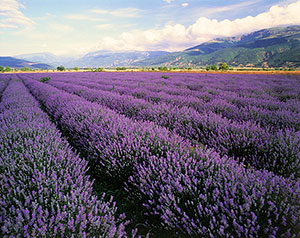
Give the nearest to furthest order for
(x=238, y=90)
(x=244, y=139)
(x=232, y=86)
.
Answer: (x=244, y=139) < (x=238, y=90) < (x=232, y=86)

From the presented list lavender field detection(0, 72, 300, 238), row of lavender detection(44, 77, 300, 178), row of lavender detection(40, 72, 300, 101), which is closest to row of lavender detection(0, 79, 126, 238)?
lavender field detection(0, 72, 300, 238)

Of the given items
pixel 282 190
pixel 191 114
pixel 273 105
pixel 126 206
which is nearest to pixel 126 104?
pixel 191 114

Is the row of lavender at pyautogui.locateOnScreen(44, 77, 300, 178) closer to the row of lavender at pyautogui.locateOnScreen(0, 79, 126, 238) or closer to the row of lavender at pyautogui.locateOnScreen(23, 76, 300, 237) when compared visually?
the row of lavender at pyautogui.locateOnScreen(23, 76, 300, 237)

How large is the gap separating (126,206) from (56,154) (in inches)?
37.4

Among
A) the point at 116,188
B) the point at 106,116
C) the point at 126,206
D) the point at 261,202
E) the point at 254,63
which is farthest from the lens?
the point at 254,63

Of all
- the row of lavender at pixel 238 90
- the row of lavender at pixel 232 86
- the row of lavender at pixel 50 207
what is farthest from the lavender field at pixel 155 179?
the row of lavender at pixel 232 86

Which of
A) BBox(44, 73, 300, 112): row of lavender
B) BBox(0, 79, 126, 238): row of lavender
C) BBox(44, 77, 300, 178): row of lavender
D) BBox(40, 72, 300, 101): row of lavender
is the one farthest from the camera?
BBox(40, 72, 300, 101): row of lavender

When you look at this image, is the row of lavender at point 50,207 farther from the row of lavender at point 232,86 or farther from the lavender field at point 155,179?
the row of lavender at point 232,86

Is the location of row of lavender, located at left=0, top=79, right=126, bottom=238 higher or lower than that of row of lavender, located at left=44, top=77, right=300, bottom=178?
higher

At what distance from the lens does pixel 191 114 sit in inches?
138

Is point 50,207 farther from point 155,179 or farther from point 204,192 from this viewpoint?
point 204,192

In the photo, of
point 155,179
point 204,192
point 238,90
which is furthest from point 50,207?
point 238,90

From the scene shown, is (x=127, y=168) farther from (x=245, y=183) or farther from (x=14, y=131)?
(x=14, y=131)

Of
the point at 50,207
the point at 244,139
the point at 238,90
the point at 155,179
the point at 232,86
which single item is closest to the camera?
the point at 50,207
